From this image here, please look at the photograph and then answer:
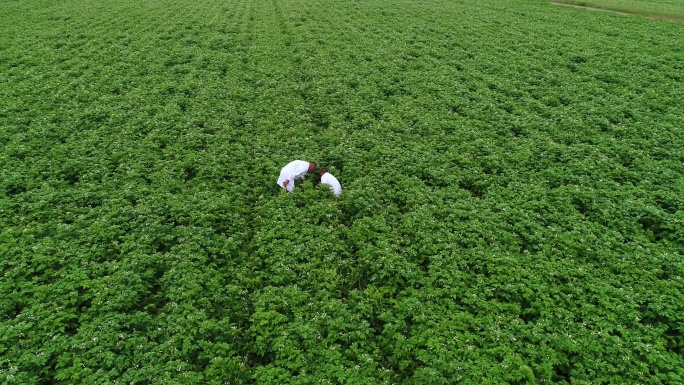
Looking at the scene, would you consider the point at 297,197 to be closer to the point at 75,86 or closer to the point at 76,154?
the point at 76,154

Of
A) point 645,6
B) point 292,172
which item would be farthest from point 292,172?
point 645,6

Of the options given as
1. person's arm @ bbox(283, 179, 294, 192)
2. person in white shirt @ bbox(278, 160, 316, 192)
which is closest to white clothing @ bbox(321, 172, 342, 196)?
person in white shirt @ bbox(278, 160, 316, 192)

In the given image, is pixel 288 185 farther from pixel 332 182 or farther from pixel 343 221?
pixel 343 221

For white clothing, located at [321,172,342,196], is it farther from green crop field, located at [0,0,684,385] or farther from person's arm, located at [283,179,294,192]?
person's arm, located at [283,179,294,192]

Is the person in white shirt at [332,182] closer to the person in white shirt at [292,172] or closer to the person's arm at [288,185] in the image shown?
the person in white shirt at [292,172]

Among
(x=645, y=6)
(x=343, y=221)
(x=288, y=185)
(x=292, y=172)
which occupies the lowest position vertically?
(x=343, y=221)

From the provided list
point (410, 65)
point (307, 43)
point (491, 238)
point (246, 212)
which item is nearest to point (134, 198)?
point (246, 212)
